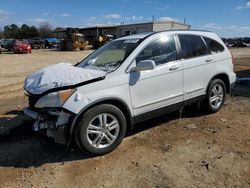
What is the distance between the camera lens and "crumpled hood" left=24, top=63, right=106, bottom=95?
459 cm

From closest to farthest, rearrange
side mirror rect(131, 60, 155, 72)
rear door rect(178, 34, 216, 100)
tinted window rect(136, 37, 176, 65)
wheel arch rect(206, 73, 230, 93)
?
side mirror rect(131, 60, 155, 72) → tinted window rect(136, 37, 176, 65) → rear door rect(178, 34, 216, 100) → wheel arch rect(206, 73, 230, 93)

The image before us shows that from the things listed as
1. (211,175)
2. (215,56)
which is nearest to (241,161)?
(211,175)

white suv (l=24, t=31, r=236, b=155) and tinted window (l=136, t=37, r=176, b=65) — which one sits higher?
tinted window (l=136, t=37, r=176, b=65)

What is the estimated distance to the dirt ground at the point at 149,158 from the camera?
408cm

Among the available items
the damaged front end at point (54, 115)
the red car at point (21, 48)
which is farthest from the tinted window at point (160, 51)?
the red car at point (21, 48)

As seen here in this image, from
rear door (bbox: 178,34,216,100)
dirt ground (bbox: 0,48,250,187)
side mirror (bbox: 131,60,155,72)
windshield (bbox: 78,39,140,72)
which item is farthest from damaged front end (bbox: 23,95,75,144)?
rear door (bbox: 178,34,216,100)

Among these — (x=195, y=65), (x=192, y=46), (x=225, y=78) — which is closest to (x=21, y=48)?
(x=225, y=78)

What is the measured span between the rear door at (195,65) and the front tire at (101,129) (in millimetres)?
1640

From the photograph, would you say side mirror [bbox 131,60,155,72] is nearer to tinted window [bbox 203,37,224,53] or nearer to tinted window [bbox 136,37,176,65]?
tinted window [bbox 136,37,176,65]

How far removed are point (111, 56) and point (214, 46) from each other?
7.53 ft

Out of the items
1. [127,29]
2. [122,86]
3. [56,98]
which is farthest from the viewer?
[127,29]

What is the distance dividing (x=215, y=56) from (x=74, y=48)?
39.0 metres

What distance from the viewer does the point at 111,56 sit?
5676 millimetres

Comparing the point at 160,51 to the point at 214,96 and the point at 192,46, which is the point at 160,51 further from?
the point at 214,96
